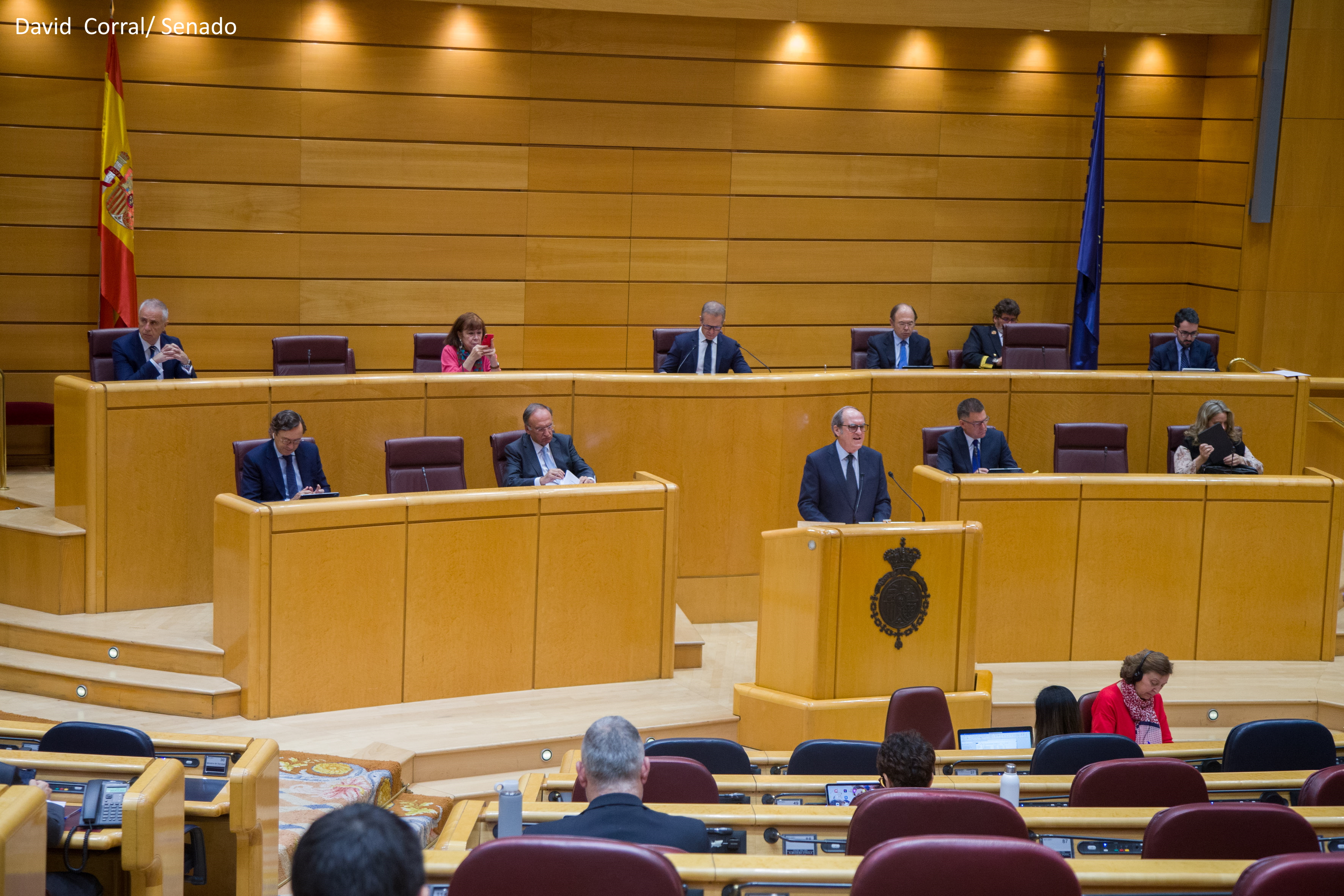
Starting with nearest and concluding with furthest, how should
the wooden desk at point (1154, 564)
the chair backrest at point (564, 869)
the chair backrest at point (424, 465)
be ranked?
the chair backrest at point (564, 869)
the chair backrest at point (424, 465)
the wooden desk at point (1154, 564)

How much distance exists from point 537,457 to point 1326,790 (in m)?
4.03

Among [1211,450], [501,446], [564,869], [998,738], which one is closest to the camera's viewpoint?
[564,869]

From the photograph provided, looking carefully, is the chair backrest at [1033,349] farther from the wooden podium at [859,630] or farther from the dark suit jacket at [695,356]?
the wooden podium at [859,630]

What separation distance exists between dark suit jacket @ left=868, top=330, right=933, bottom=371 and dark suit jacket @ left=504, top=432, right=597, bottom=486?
2.30 meters

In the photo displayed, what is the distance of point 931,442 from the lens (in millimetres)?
7242

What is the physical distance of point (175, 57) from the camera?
342 inches

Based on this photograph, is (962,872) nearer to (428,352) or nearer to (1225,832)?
(1225,832)

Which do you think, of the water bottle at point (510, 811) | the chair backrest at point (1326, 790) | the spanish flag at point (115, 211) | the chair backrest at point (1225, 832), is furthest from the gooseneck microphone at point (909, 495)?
the spanish flag at point (115, 211)

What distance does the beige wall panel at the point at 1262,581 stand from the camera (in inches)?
278

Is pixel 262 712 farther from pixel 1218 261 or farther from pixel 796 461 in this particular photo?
pixel 1218 261

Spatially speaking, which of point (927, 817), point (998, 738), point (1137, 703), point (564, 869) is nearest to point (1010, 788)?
point (927, 817)

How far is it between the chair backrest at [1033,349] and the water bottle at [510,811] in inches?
257

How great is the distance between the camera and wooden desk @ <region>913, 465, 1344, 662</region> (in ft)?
22.7

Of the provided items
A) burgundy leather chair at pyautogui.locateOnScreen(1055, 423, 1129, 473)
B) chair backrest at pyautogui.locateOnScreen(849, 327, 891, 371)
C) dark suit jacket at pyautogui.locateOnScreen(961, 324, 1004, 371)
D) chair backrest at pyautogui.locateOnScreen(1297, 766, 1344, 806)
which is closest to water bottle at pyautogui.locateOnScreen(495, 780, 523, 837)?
chair backrest at pyautogui.locateOnScreen(1297, 766, 1344, 806)
